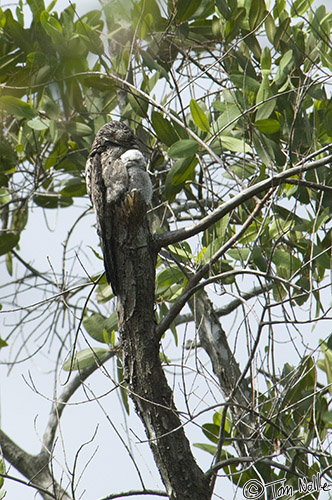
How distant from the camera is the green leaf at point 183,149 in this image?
2607 mm

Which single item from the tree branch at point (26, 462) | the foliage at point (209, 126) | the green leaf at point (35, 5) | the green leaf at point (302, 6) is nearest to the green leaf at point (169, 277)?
the foliage at point (209, 126)

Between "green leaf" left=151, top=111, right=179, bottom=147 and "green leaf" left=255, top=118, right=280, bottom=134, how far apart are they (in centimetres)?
38

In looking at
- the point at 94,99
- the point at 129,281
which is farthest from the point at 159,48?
the point at 129,281

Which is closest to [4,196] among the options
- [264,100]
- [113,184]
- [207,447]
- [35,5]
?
[35,5]

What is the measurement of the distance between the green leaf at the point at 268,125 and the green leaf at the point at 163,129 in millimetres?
378

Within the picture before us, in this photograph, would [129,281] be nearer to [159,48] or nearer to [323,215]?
[323,215]

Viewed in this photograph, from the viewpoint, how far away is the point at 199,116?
2656 mm

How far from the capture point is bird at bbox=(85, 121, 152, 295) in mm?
2424

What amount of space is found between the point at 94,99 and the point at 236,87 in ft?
3.13

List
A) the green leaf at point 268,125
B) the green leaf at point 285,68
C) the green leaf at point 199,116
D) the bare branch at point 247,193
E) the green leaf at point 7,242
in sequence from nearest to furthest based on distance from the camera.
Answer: the bare branch at point 247,193
the green leaf at point 199,116
the green leaf at point 268,125
the green leaf at point 285,68
the green leaf at point 7,242

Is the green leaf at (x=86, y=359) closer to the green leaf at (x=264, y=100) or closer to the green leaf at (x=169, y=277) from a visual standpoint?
the green leaf at (x=169, y=277)

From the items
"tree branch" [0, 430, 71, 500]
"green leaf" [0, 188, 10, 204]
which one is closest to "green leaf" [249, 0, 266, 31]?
"green leaf" [0, 188, 10, 204]

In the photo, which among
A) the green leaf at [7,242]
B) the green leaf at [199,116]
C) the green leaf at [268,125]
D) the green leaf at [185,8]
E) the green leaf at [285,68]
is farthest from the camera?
the green leaf at [7,242]

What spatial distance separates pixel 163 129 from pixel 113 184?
0.43m
